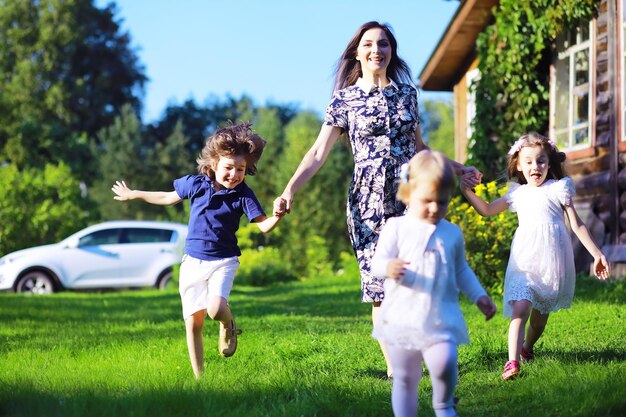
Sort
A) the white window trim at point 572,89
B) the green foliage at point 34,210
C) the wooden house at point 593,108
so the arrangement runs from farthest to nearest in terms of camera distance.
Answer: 1. the green foliage at point 34,210
2. the white window trim at point 572,89
3. the wooden house at point 593,108

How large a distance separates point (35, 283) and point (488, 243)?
460 inches

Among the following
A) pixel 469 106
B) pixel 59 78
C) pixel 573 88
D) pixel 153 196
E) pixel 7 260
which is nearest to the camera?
pixel 153 196

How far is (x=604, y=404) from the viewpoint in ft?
12.9

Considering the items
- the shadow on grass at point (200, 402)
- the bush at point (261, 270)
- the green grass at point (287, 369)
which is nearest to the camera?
the shadow on grass at point (200, 402)

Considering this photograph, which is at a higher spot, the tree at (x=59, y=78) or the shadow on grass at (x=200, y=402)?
the tree at (x=59, y=78)

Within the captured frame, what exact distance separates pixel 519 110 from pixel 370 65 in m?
7.90

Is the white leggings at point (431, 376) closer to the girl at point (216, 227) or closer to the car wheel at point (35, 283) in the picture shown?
the girl at point (216, 227)

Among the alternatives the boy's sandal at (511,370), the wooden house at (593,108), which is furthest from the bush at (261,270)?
the boy's sandal at (511,370)

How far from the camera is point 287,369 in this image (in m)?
5.23

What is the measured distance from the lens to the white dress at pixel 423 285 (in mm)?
3533

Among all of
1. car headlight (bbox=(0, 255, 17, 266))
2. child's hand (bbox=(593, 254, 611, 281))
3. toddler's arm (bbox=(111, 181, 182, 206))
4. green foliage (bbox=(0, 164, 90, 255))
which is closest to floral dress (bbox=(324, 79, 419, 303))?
toddler's arm (bbox=(111, 181, 182, 206))

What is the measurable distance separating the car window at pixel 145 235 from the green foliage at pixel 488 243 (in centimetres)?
993

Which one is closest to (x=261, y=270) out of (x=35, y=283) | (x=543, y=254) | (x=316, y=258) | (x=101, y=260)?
(x=101, y=260)

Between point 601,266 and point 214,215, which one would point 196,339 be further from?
point 601,266
